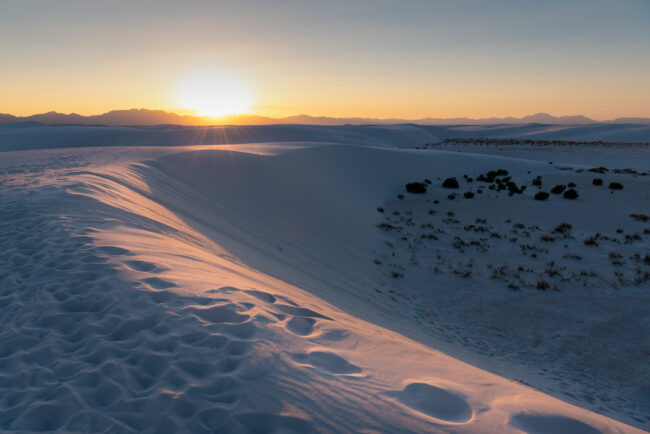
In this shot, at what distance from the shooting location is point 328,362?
3350 millimetres

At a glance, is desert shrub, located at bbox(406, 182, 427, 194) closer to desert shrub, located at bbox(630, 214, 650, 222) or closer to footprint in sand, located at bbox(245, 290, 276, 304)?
desert shrub, located at bbox(630, 214, 650, 222)

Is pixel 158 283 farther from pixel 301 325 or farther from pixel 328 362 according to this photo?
pixel 328 362

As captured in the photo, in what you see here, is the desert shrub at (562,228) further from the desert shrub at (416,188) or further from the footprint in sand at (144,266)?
the footprint in sand at (144,266)

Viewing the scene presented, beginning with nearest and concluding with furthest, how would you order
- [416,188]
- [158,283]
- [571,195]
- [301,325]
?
[301,325] → [158,283] → [571,195] → [416,188]

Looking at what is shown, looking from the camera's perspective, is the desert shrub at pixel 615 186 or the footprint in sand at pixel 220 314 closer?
the footprint in sand at pixel 220 314

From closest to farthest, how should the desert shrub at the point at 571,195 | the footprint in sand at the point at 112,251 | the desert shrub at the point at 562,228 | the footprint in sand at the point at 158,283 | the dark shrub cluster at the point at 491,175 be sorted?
the footprint in sand at the point at 158,283 < the footprint in sand at the point at 112,251 < the desert shrub at the point at 562,228 < the desert shrub at the point at 571,195 < the dark shrub cluster at the point at 491,175

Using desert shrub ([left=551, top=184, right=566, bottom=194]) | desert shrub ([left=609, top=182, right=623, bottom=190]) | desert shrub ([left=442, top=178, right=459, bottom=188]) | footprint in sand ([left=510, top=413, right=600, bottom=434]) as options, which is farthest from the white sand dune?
desert shrub ([left=609, top=182, right=623, bottom=190])

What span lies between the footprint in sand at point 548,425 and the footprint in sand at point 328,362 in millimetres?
1298

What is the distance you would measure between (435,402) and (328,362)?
957 millimetres

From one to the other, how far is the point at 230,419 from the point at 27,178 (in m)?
10.6

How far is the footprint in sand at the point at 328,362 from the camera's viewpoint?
10.6ft

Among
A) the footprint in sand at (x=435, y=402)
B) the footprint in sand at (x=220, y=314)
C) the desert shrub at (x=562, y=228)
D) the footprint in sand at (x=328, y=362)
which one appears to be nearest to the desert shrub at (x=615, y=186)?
the desert shrub at (x=562, y=228)

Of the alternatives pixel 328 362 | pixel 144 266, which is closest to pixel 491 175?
pixel 144 266

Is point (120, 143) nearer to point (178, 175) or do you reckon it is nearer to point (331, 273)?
point (178, 175)
